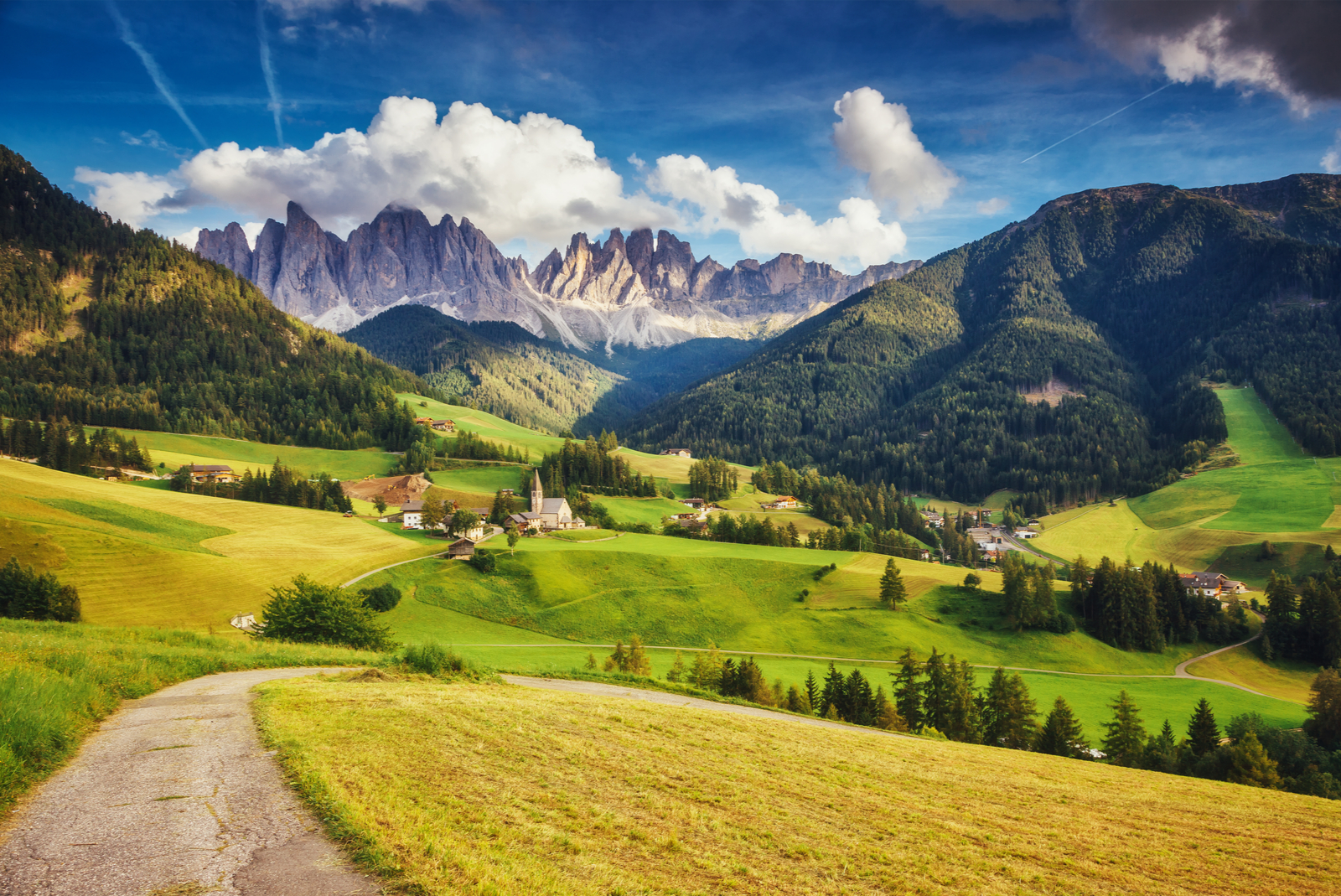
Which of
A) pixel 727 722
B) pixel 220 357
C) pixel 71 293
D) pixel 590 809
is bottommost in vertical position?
pixel 727 722

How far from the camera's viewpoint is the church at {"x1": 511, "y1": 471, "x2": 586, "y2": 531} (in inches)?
3953

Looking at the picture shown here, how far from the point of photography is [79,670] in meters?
16.9

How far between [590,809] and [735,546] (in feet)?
287

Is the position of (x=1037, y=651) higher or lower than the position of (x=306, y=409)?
lower

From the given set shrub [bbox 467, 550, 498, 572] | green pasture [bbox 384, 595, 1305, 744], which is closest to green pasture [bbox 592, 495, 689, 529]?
shrub [bbox 467, 550, 498, 572]

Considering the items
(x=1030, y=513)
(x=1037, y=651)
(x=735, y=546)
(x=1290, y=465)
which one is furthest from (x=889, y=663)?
(x=1290, y=465)

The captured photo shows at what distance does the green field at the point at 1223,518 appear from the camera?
379ft

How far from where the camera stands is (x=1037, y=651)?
7162 cm

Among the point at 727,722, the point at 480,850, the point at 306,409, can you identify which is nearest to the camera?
the point at 480,850

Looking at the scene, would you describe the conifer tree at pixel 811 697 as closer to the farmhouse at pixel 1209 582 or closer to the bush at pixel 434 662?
the bush at pixel 434 662

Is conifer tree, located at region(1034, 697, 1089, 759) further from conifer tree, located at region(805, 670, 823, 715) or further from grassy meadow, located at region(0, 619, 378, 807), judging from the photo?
grassy meadow, located at region(0, 619, 378, 807)

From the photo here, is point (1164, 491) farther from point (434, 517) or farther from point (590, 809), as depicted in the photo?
point (590, 809)

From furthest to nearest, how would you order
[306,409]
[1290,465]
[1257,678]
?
[306,409], [1290,465], [1257,678]

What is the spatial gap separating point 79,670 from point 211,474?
11597cm
